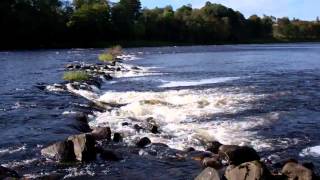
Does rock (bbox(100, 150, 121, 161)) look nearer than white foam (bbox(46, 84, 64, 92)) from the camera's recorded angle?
Yes

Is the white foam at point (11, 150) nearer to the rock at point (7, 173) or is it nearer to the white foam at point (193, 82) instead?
the rock at point (7, 173)

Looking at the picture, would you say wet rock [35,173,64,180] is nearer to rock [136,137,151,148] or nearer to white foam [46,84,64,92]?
rock [136,137,151,148]

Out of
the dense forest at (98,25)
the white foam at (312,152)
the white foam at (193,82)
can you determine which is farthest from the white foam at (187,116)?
the dense forest at (98,25)

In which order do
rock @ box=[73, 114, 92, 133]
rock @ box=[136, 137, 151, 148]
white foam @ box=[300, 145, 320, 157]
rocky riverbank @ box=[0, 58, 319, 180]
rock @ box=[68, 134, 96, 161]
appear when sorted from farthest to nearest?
rock @ box=[73, 114, 92, 133] < rock @ box=[136, 137, 151, 148] < white foam @ box=[300, 145, 320, 157] < rock @ box=[68, 134, 96, 161] < rocky riverbank @ box=[0, 58, 319, 180]

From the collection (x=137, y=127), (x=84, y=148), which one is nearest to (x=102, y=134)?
(x=137, y=127)

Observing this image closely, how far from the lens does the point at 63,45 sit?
430ft

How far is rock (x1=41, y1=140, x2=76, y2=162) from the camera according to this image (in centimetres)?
1853

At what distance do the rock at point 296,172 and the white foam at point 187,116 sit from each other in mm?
5084

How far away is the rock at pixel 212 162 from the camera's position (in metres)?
17.8

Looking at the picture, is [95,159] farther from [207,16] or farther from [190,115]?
[207,16]

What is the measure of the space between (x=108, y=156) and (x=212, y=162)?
387 centimetres

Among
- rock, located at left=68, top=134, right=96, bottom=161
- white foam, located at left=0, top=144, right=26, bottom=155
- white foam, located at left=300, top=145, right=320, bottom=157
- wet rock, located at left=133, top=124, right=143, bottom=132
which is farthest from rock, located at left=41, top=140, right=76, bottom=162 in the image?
white foam, located at left=300, top=145, right=320, bottom=157

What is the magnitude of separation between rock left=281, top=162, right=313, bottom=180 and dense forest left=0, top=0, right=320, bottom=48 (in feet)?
342

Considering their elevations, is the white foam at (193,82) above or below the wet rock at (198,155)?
below
